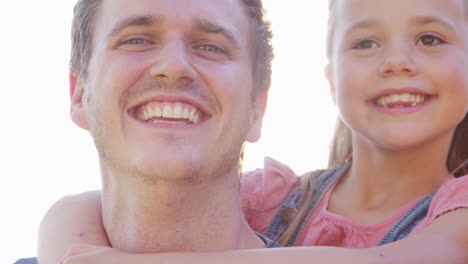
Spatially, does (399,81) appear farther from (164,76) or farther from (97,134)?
(97,134)

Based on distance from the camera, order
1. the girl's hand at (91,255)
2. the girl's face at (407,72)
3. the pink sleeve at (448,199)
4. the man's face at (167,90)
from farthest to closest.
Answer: the girl's face at (407,72)
the pink sleeve at (448,199)
the man's face at (167,90)
the girl's hand at (91,255)

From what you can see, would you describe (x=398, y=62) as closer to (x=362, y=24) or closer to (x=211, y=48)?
(x=362, y=24)

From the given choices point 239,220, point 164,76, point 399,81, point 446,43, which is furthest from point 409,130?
point 164,76

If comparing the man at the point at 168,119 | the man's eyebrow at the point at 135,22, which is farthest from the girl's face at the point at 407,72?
the man's eyebrow at the point at 135,22

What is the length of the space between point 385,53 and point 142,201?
134cm

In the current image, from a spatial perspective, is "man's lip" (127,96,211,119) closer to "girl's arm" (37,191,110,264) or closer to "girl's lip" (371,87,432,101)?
"girl's arm" (37,191,110,264)

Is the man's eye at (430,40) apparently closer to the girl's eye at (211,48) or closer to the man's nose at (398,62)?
the man's nose at (398,62)

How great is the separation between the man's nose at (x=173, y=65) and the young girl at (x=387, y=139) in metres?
0.69

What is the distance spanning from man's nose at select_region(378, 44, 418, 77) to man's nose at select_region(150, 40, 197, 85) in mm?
1012

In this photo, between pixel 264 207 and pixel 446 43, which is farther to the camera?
pixel 264 207

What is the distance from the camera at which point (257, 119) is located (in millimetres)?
2742

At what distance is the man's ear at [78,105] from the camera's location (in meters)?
2.62

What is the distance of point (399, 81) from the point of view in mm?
2971

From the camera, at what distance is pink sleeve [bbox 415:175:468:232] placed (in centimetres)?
264
